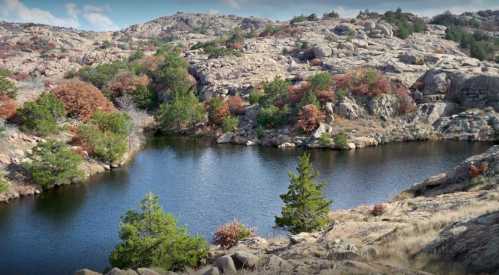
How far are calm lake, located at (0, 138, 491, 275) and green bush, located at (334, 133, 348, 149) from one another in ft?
10.0

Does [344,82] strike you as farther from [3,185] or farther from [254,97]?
[3,185]

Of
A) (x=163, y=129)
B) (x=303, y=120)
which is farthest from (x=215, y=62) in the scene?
(x=303, y=120)

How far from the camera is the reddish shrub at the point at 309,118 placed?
309 feet

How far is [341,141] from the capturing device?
8819 cm

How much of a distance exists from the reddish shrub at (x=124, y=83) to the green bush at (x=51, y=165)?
5297 centimetres

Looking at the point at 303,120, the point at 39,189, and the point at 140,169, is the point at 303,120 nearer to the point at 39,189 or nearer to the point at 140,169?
the point at 140,169

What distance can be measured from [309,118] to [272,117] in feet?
23.8

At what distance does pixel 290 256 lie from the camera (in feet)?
100

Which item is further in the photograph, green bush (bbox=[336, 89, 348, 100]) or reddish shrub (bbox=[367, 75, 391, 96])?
reddish shrub (bbox=[367, 75, 391, 96])

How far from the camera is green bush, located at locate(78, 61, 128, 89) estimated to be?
120 m

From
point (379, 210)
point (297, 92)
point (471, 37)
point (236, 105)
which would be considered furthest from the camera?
point (471, 37)

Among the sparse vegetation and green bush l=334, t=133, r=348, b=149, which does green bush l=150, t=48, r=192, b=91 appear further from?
green bush l=334, t=133, r=348, b=149

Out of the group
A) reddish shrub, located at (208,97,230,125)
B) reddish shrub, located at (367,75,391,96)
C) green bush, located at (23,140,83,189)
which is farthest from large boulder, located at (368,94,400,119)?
green bush, located at (23,140,83,189)

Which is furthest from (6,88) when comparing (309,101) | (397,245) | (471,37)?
(471,37)
